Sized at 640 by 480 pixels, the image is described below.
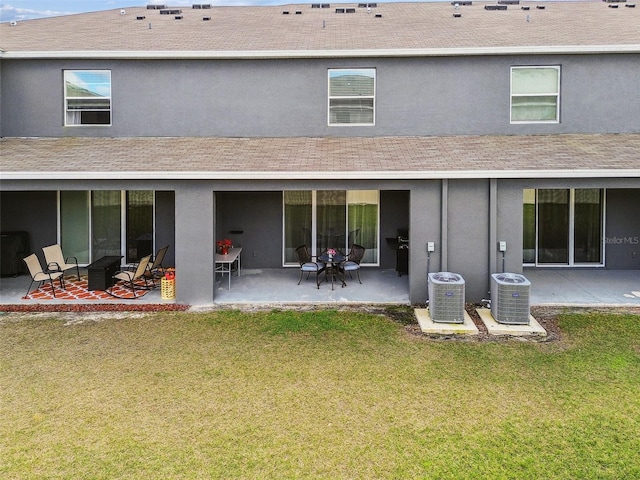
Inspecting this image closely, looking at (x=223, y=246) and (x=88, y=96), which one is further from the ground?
(x=88, y=96)

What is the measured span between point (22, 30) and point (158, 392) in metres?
13.2

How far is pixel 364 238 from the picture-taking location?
1229cm

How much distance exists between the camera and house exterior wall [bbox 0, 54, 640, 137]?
10984 millimetres

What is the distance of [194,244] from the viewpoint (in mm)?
9312

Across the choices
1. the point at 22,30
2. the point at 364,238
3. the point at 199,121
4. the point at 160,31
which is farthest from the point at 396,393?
the point at 22,30

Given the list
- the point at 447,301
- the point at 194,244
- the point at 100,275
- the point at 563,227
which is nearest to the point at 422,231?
the point at 447,301

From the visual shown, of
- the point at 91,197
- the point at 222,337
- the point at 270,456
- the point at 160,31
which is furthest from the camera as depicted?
the point at 160,31

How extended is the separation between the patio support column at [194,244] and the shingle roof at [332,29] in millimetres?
4178

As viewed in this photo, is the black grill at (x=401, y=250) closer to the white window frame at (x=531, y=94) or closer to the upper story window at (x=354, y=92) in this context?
the upper story window at (x=354, y=92)

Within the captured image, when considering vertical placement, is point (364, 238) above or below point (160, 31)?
below

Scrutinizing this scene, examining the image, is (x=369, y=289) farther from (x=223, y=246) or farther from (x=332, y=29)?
(x=332, y=29)

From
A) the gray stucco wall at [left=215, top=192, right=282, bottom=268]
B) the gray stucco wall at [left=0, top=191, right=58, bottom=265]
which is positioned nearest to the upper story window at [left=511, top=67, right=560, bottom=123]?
the gray stucco wall at [left=215, top=192, right=282, bottom=268]

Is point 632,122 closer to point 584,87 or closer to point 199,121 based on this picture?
point 584,87

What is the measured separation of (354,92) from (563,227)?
6.70 m
